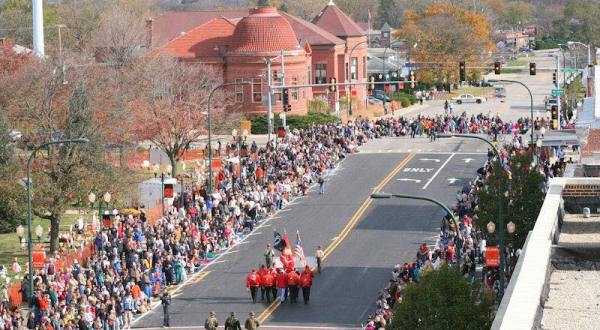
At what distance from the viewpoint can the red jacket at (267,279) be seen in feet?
150

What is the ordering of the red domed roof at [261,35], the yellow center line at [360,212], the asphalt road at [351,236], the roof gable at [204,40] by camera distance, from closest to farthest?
the asphalt road at [351,236] → the yellow center line at [360,212] → the red domed roof at [261,35] → the roof gable at [204,40]

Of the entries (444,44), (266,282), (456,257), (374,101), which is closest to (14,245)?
(266,282)

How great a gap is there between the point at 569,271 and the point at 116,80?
65.6 meters

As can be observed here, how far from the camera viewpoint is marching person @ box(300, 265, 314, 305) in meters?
45.3

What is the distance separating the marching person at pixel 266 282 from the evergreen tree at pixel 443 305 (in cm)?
1467

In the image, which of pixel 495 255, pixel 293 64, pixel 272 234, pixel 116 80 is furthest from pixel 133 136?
pixel 495 255

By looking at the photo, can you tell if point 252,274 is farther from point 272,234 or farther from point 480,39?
point 480,39

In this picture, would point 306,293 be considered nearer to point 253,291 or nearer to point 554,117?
point 253,291

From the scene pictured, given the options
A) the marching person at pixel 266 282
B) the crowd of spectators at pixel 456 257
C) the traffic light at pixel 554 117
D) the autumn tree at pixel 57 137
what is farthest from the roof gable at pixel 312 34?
the marching person at pixel 266 282

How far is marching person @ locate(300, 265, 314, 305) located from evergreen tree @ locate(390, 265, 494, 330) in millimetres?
14105

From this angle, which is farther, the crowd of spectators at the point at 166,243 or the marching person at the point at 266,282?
the marching person at the point at 266,282

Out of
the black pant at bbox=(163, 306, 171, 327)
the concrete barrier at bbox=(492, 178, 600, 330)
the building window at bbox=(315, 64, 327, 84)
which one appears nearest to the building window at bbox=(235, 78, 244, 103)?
the building window at bbox=(315, 64, 327, 84)

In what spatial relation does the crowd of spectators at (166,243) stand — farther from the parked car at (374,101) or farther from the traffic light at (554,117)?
the parked car at (374,101)

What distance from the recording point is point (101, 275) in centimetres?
4581
